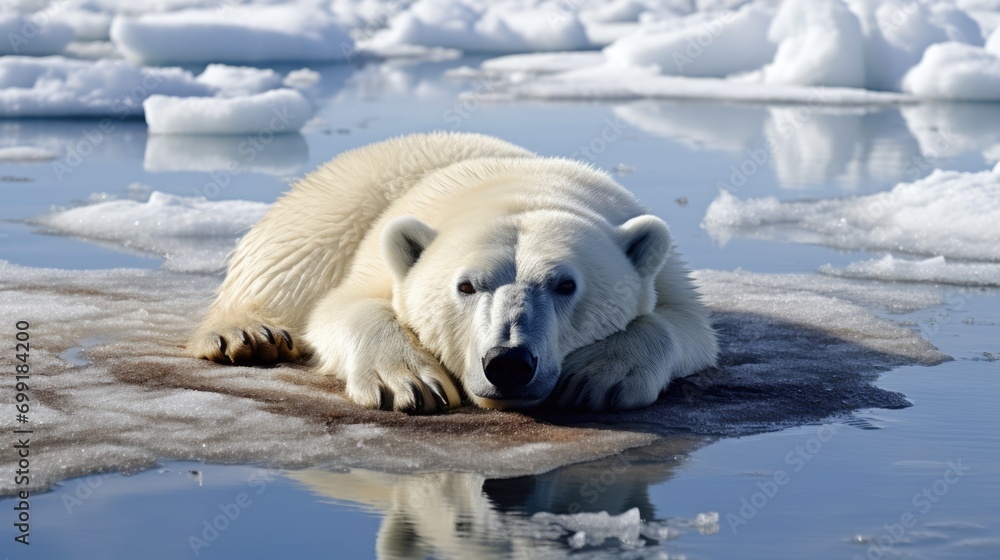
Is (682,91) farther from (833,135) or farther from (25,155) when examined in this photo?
(25,155)

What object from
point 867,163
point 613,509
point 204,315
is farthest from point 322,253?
point 867,163

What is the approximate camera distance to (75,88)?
11.3 meters

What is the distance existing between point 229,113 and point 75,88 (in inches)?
62.7

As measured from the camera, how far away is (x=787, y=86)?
15281 mm

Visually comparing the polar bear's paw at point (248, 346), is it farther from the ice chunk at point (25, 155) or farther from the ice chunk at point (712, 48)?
the ice chunk at point (712, 48)

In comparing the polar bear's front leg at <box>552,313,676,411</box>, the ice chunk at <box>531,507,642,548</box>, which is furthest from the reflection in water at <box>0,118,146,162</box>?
the ice chunk at <box>531,507,642,548</box>

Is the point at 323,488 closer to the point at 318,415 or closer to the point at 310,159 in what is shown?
the point at 318,415

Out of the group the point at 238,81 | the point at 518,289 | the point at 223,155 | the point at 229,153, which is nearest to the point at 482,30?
the point at 238,81

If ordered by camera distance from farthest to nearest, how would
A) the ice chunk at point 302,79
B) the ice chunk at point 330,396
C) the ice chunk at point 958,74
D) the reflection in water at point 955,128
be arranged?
the ice chunk at point 302,79
the ice chunk at point 958,74
the reflection in water at point 955,128
the ice chunk at point 330,396

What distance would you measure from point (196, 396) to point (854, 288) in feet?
9.61

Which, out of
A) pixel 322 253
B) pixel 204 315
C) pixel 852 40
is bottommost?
pixel 204 315

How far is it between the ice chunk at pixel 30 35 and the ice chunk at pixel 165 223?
30.6 feet

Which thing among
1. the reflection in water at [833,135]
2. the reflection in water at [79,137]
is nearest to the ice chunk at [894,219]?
the reflection in water at [833,135]

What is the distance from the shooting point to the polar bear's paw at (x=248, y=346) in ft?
13.2
